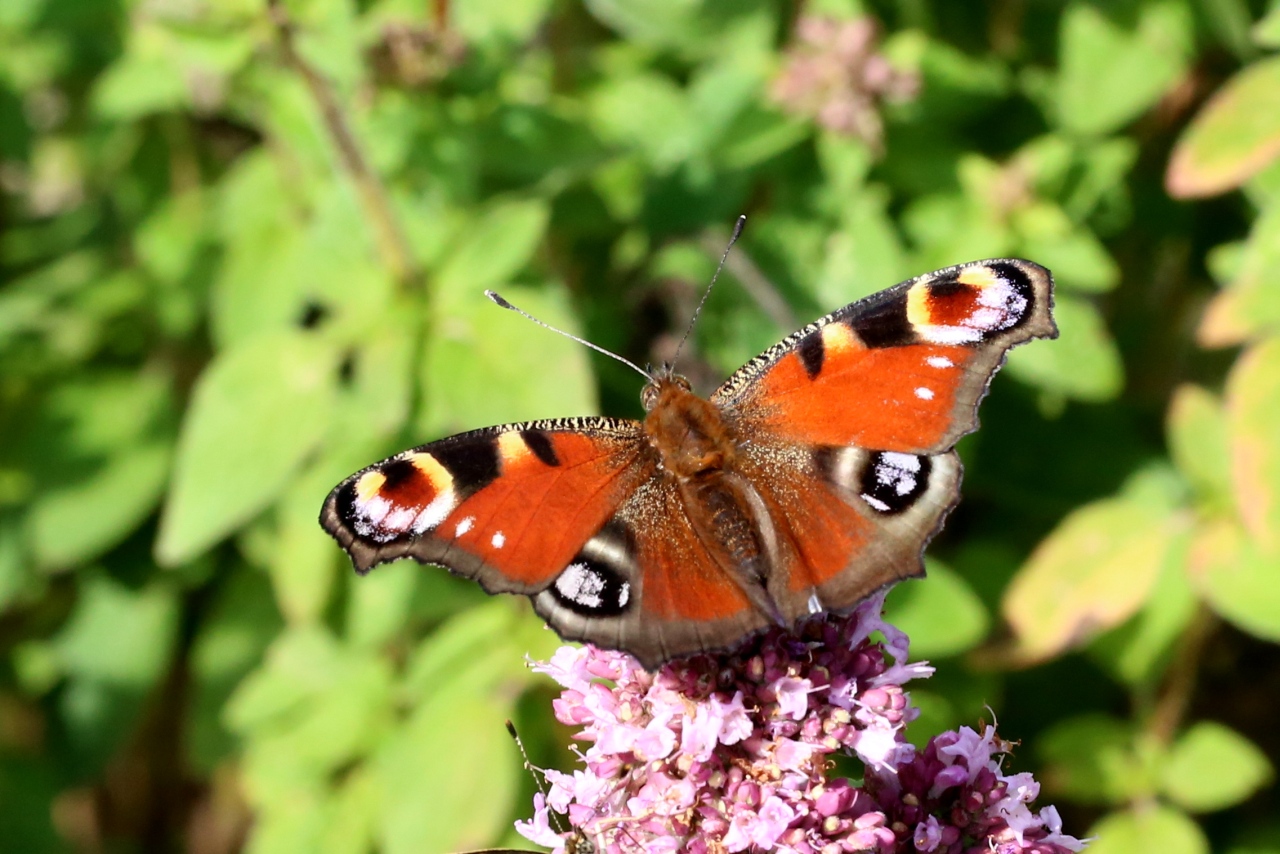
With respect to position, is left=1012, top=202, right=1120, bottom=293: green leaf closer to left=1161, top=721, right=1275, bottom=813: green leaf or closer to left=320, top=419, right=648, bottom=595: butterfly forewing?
left=1161, top=721, right=1275, bottom=813: green leaf

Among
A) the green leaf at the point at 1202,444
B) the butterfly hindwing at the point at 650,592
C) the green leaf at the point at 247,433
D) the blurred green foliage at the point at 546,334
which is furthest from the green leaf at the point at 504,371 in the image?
the green leaf at the point at 1202,444

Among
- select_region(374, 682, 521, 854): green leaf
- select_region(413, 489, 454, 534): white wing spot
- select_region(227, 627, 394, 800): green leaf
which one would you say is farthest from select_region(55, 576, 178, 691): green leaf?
select_region(413, 489, 454, 534): white wing spot

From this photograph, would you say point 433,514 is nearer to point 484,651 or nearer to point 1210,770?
point 484,651

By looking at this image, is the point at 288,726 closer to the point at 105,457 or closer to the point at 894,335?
the point at 105,457

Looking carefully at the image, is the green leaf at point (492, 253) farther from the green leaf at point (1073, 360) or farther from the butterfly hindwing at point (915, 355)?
the green leaf at point (1073, 360)

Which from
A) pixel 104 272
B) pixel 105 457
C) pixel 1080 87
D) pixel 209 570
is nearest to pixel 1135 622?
pixel 1080 87

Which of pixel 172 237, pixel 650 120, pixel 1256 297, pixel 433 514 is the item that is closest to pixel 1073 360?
pixel 1256 297
